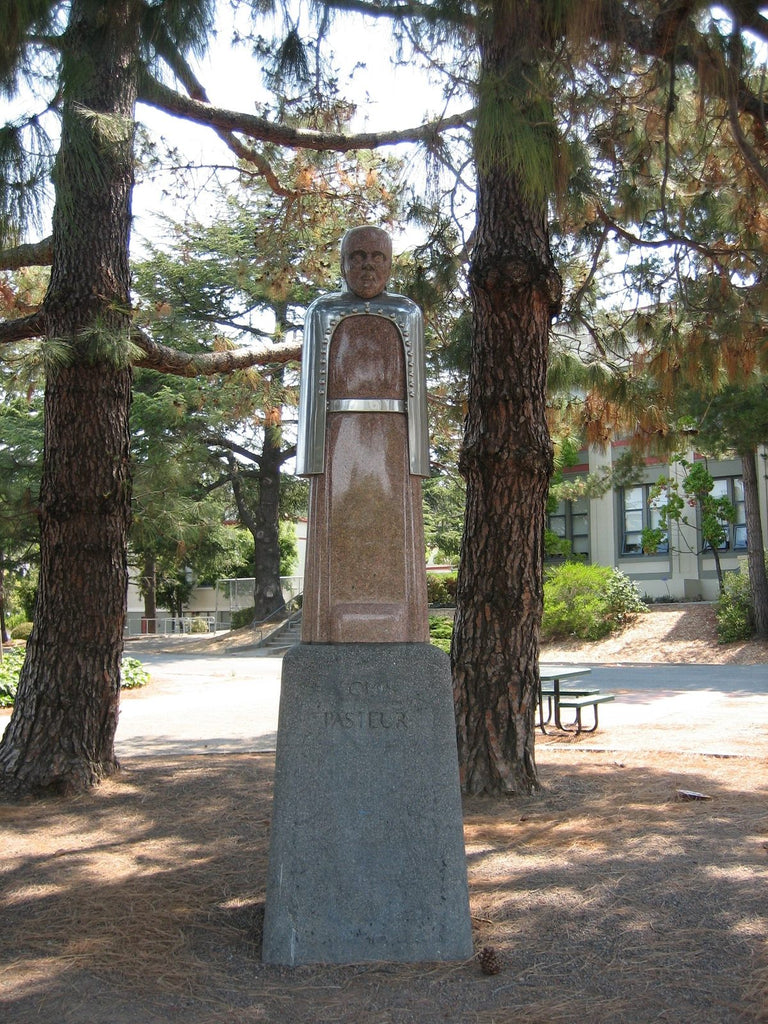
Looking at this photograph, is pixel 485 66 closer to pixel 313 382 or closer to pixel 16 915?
pixel 313 382

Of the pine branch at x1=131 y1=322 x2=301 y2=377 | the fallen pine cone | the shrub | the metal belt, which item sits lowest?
the fallen pine cone

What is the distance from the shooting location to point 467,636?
727 centimetres

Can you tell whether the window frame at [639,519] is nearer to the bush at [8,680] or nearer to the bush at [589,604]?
the bush at [589,604]

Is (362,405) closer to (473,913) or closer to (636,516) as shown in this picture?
(473,913)

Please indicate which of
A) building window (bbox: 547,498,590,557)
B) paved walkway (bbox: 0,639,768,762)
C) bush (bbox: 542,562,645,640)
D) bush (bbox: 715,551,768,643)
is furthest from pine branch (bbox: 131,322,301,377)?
building window (bbox: 547,498,590,557)

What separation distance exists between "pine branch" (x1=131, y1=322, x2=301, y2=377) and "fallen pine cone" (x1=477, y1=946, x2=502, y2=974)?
17.0ft

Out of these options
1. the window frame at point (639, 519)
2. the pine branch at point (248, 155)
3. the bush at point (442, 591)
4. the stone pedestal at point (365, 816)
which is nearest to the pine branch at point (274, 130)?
the pine branch at point (248, 155)

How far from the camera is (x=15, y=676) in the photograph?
612 inches

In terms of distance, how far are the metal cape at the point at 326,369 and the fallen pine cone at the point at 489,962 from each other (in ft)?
6.75

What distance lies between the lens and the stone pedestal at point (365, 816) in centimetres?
404

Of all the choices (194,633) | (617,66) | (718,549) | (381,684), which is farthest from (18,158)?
(194,633)

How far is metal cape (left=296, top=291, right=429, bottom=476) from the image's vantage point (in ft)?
14.5

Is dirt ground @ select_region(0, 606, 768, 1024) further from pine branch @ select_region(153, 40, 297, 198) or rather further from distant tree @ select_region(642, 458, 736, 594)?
distant tree @ select_region(642, 458, 736, 594)

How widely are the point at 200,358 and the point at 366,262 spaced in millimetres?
4156
